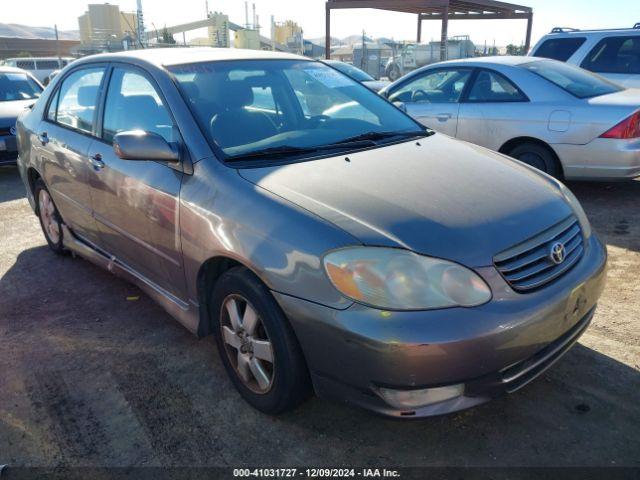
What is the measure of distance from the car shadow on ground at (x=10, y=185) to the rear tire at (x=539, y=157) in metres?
6.05

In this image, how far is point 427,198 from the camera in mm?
2369

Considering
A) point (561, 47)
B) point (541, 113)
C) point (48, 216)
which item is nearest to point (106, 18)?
point (561, 47)

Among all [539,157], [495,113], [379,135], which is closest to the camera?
[379,135]

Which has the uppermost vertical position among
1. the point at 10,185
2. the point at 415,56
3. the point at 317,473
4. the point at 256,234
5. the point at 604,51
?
the point at 604,51

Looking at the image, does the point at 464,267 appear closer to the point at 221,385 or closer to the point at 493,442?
the point at 493,442

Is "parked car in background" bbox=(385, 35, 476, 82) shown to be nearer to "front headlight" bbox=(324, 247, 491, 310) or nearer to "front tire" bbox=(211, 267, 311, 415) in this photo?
"front tire" bbox=(211, 267, 311, 415)

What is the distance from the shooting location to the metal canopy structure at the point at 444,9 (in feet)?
57.6

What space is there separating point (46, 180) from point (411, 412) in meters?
3.55

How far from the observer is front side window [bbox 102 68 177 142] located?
294 cm

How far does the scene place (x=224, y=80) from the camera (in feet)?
10.1

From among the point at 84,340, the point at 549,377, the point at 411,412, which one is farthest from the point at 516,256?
the point at 84,340

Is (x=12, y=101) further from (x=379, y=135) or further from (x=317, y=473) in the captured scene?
(x=317, y=473)

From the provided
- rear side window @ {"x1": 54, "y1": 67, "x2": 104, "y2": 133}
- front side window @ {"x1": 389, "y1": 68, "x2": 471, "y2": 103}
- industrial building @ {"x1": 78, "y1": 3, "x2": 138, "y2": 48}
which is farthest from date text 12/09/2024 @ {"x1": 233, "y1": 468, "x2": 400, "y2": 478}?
industrial building @ {"x1": 78, "y1": 3, "x2": 138, "y2": 48}

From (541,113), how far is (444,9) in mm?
14725
